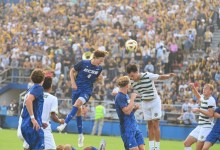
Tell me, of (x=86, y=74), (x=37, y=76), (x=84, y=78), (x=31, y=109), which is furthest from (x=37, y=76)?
(x=84, y=78)

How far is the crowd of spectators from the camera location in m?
34.8

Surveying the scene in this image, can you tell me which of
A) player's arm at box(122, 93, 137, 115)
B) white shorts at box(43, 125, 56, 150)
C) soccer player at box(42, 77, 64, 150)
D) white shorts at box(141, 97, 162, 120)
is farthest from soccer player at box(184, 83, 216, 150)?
white shorts at box(43, 125, 56, 150)

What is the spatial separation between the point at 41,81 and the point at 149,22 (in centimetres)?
2559

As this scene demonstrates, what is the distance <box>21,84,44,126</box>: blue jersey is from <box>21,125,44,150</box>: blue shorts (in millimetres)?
168

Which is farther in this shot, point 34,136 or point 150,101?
point 150,101

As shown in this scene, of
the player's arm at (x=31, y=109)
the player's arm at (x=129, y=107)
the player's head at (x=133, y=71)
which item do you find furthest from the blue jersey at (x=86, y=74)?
the player's arm at (x=31, y=109)

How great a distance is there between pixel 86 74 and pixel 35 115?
5.86 m

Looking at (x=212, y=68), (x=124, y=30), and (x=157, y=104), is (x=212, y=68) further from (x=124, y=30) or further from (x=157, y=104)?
(x=157, y=104)

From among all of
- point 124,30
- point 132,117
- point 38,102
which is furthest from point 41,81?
point 124,30

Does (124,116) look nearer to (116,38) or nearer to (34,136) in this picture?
(34,136)

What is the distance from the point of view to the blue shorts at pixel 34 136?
13.1 m

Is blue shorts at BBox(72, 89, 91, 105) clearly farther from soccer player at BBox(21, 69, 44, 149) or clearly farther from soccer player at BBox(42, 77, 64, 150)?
soccer player at BBox(21, 69, 44, 149)

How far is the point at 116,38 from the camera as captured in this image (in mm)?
37375

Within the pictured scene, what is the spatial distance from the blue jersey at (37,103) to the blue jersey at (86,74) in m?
5.65
